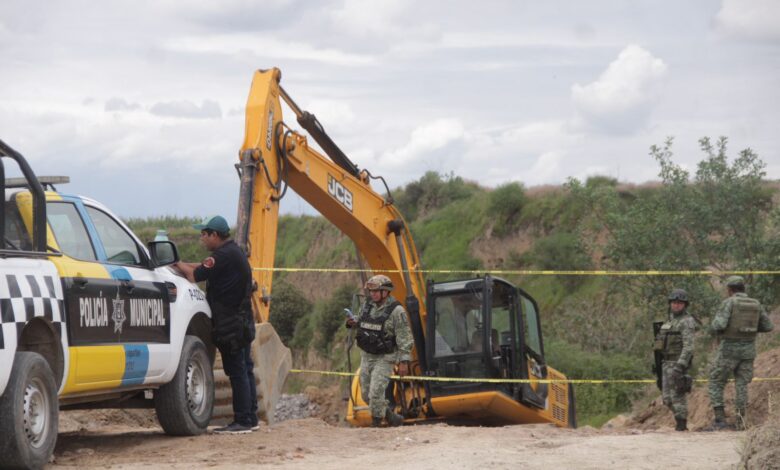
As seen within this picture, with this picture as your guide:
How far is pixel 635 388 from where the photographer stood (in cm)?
2308

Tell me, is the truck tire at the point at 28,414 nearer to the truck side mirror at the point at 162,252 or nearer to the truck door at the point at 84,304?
the truck door at the point at 84,304

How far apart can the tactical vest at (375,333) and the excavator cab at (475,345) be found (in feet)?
4.69

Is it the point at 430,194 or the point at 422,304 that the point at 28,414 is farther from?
the point at 430,194

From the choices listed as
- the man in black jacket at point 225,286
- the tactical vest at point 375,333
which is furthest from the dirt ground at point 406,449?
the tactical vest at point 375,333

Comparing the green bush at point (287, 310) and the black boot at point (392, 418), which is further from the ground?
the green bush at point (287, 310)

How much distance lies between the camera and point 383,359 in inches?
530

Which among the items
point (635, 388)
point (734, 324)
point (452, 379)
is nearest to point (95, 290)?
point (452, 379)

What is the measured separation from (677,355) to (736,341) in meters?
0.68

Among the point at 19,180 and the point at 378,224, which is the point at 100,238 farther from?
the point at 378,224

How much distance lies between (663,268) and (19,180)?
17.2 metres

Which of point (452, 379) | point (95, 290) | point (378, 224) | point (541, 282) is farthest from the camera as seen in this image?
point (541, 282)

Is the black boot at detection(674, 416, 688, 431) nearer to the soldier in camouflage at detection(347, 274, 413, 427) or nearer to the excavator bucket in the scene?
the soldier in camouflage at detection(347, 274, 413, 427)

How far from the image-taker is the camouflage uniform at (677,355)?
43.9 feet

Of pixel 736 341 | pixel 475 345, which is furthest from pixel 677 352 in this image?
pixel 475 345
